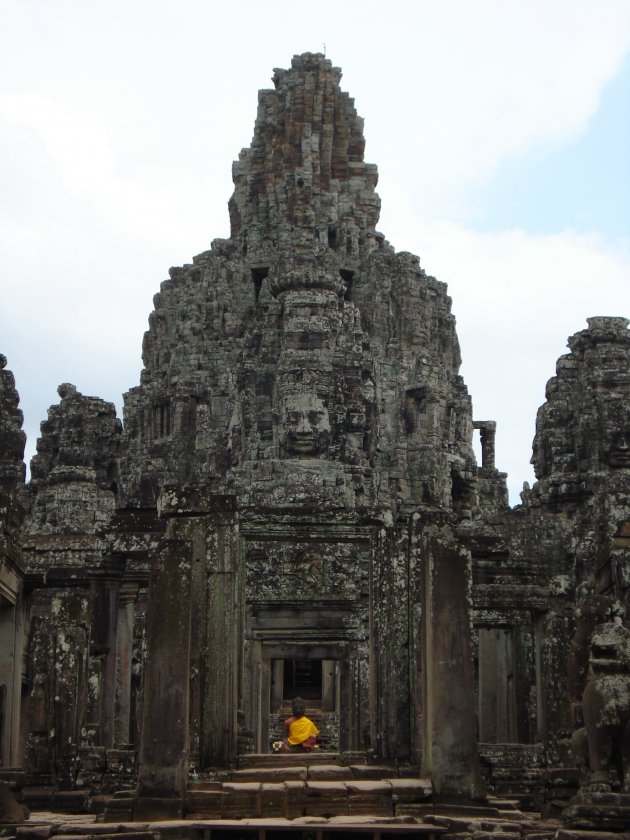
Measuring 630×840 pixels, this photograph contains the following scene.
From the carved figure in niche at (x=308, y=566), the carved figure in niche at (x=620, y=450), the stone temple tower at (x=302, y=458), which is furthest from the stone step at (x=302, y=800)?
the carved figure in niche at (x=620, y=450)

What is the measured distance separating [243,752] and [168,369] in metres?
32.8

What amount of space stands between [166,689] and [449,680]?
10.5ft

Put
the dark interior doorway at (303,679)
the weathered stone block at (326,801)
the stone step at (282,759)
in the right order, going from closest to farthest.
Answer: the weathered stone block at (326,801)
the stone step at (282,759)
the dark interior doorway at (303,679)

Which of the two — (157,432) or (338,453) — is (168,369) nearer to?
(157,432)

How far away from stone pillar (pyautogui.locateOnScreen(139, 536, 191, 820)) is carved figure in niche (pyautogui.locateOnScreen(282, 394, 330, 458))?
89.5ft

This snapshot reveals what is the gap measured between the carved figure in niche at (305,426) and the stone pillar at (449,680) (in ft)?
88.9

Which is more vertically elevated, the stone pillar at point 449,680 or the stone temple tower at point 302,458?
the stone temple tower at point 302,458

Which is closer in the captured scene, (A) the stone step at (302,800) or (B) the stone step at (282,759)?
(A) the stone step at (302,800)

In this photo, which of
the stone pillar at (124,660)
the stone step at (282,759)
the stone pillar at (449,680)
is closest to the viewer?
the stone pillar at (449,680)

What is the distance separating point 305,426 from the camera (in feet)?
150

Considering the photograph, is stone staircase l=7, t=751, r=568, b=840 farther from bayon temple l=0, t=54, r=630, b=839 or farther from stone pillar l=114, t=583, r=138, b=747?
stone pillar l=114, t=583, r=138, b=747

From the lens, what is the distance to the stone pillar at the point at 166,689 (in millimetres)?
17578

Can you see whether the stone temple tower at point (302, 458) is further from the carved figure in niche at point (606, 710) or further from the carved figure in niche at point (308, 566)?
the carved figure in niche at point (606, 710)

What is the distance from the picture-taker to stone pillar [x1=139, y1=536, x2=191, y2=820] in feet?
57.7
